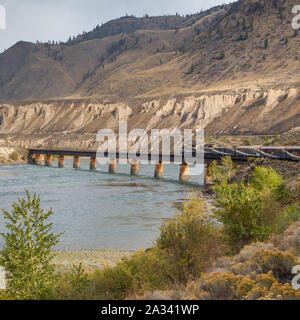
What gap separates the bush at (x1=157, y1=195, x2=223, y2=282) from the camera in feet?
38.6

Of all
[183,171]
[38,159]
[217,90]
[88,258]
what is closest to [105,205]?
[88,258]

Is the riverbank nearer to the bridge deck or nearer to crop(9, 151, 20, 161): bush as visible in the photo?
the bridge deck

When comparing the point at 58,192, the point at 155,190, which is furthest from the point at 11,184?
the point at 155,190

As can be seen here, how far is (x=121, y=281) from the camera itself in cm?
1141

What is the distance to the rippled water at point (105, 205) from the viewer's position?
23.8 metres

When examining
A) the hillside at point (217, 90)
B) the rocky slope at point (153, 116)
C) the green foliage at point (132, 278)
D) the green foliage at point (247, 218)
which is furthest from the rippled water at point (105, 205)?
the hillside at point (217, 90)

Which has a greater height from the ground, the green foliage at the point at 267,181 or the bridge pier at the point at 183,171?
the green foliage at the point at 267,181

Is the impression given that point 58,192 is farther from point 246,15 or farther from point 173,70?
point 246,15

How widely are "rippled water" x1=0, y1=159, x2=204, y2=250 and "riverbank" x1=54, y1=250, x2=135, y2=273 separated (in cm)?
128

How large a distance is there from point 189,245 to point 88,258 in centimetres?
778

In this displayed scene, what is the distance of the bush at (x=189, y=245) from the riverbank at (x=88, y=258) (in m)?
4.85

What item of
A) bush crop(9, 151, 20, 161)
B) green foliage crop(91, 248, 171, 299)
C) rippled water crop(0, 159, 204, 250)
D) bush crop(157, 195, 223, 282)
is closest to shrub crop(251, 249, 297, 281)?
bush crop(157, 195, 223, 282)

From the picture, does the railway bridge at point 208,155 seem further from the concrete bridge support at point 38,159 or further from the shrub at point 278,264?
the shrub at point 278,264
